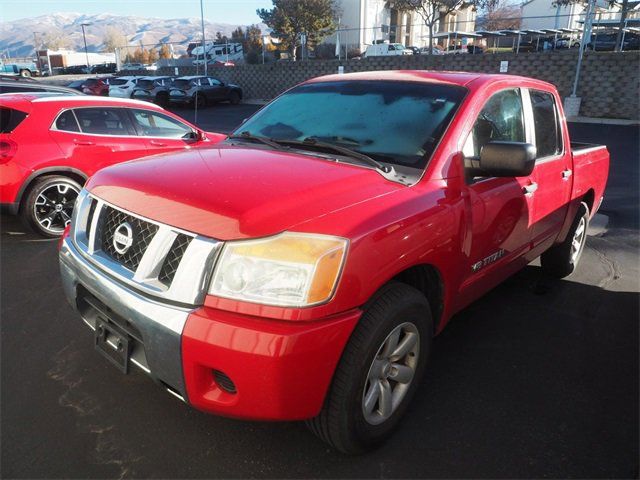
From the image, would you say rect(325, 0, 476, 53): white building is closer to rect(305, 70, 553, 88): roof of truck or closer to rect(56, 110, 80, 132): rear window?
rect(56, 110, 80, 132): rear window

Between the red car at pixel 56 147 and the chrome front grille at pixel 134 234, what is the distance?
2840mm

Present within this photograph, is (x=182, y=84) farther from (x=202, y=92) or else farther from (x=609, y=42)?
(x=609, y=42)

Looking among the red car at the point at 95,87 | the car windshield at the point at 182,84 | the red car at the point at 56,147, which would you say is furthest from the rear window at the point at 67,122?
the car windshield at the point at 182,84

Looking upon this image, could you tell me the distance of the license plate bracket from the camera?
2186 millimetres

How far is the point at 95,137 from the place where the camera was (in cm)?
596

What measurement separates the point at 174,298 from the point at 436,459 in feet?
4.80

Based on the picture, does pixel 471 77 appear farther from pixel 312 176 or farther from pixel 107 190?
pixel 107 190

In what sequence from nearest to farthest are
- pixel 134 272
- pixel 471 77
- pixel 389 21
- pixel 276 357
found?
pixel 276 357, pixel 134 272, pixel 471 77, pixel 389 21

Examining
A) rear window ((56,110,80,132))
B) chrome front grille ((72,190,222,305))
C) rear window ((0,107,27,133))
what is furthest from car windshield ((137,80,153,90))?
chrome front grille ((72,190,222,305))

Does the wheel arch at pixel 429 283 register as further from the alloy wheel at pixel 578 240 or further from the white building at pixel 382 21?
the white building at pixel 382 21

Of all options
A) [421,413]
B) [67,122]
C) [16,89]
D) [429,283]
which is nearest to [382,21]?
[16,89]

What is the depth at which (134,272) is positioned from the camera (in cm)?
215

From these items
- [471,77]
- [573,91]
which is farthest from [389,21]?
[471,77]

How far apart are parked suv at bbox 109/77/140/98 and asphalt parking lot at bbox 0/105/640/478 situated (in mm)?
22323
